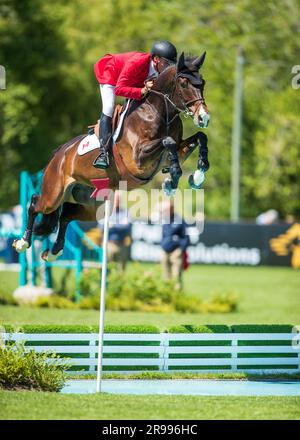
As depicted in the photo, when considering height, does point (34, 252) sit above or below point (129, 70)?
below

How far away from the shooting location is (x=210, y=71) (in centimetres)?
4038

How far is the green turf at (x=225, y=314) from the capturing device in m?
14.3

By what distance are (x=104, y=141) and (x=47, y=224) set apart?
2.12m

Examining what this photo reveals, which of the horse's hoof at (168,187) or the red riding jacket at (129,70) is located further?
the horse's hoof at (168,187)

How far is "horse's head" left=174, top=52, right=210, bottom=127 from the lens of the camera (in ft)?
32.0

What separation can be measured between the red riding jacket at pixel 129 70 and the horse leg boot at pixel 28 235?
93.4 inches

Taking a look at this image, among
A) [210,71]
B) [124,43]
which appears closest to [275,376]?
[210,71]

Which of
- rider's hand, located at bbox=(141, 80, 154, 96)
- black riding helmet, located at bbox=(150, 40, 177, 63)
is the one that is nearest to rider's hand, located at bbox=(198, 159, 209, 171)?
rider's hand, located at bbox=(141, 80, 154, 96)

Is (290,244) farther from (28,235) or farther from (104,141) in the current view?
(104,141)

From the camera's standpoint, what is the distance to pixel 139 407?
8.10 m

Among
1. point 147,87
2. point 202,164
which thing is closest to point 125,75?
point 147,87

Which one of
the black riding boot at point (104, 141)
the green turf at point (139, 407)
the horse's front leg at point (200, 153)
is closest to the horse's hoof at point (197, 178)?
the horse's front leg at point (200, 153)

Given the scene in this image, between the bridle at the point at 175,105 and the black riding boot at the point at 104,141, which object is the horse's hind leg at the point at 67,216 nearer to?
the black riding boot at the point at 104,141

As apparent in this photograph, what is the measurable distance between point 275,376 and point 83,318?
14.7ft
